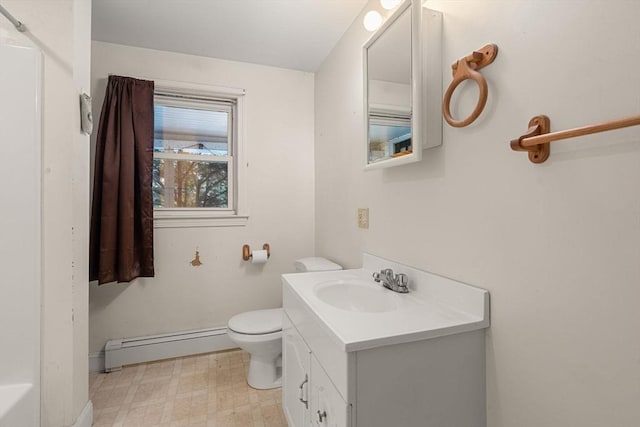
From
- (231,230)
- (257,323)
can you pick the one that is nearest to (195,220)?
(231,230)

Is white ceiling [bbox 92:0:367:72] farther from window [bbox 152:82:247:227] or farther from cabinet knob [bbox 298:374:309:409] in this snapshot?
cabinet knob [bbox 298:374:309:409]

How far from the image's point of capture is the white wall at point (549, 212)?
662mm

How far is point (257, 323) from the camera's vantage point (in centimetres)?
194

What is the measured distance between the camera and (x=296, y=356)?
1.35 metres

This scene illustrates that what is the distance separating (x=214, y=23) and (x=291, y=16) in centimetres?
51

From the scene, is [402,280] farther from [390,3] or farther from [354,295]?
[390,3]

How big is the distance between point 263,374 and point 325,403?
1.08 m

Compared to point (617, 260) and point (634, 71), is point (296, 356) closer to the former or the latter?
point (617, 260)

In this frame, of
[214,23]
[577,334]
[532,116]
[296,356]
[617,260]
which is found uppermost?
[214,23]

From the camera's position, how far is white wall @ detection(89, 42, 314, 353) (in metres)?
2.18

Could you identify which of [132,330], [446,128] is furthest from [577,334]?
[132,330]

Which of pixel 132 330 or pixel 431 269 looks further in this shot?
pixel 132 330

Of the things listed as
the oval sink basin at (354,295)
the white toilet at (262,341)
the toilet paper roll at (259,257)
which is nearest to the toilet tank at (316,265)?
the white toilet at (262,341)

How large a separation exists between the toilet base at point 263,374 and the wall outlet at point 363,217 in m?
1.07
